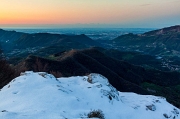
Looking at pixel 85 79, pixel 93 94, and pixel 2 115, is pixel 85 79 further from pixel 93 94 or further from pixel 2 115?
pixel 2 115

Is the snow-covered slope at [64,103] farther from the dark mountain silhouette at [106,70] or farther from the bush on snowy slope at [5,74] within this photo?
the dark mountain silhouette at [106,70]

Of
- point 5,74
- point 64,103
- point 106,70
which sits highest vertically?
point 64,103

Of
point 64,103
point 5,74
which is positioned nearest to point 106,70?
point 5,74

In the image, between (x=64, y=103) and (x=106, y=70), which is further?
(x=106, y=70)

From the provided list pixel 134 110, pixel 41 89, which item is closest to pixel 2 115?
pixel 41 89

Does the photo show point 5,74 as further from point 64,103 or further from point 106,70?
point 106,70

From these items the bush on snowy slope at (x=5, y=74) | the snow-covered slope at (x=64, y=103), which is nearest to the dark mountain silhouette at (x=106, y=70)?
the bush on snowy slope at (x=5, y=74)

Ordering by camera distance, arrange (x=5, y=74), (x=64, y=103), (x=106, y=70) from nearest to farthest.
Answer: (x=64, y=103) → (x=5, y=74) → (x=106, y=70)
